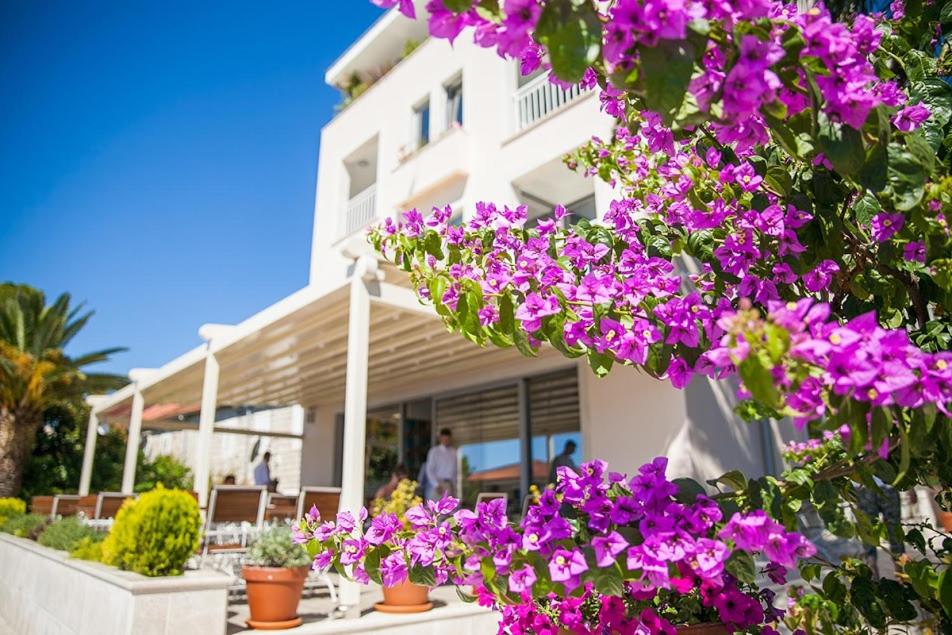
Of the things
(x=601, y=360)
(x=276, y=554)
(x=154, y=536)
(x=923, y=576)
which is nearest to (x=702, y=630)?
(x=923, y=576)

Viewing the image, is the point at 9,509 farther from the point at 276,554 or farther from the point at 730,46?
the point at 730,46

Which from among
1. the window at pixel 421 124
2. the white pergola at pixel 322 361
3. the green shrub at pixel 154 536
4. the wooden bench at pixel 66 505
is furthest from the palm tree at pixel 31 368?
the green shrub at pixel 154 536

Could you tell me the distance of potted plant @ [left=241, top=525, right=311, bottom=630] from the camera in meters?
4.37

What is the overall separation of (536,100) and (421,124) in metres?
3.05

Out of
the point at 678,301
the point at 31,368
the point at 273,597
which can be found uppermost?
the point at 31,368

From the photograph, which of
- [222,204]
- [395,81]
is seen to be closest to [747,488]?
[395,81]

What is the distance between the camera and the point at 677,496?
132 cm

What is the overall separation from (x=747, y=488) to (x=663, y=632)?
2.65 feet

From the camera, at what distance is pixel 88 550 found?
525cm

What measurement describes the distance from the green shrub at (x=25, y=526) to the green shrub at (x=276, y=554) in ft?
14.1

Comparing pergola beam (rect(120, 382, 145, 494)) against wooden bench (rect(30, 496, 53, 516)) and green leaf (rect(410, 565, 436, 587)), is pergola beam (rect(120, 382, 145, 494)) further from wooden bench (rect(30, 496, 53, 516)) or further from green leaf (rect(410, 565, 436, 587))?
green leaf (rect(410, 565, 436, 587))

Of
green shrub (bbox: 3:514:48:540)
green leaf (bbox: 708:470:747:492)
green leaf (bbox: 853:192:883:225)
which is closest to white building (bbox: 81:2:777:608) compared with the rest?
green shrub (bbox: 3:514:48:540)

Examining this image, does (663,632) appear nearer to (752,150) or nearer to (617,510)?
(617,510)

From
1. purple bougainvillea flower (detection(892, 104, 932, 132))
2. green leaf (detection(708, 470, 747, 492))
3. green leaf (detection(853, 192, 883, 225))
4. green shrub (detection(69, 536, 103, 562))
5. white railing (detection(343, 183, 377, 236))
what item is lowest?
green shrub (detection(69, 536, 103, 562))
